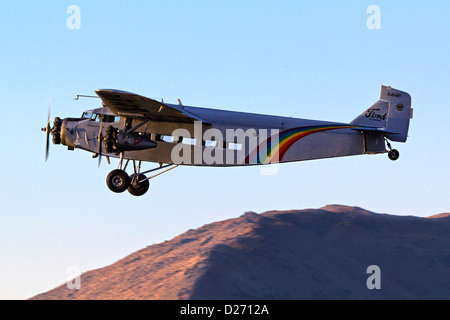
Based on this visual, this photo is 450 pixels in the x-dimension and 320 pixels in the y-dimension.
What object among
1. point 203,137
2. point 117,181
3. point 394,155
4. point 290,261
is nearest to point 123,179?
point 117,181

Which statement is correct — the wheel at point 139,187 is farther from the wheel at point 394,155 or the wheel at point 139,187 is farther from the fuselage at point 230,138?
the wheel at point 394,155

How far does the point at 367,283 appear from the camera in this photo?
5728 inches

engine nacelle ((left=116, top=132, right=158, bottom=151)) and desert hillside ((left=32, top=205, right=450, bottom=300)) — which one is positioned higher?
engine nacelle ((left=116, top=132, right=158, bottom=151))

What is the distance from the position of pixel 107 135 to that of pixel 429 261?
12554 cm

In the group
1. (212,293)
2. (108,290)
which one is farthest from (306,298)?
(108,290)

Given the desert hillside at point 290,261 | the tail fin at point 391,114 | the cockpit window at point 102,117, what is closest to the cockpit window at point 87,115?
the cockpit window at point 102,117

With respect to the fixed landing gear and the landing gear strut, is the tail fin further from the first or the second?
the fixed landing gear

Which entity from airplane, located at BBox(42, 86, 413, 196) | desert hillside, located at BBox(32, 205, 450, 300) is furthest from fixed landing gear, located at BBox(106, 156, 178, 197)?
desert hillside, located at BBox(32, 205, 450, 300)

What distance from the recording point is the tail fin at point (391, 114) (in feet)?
88.1

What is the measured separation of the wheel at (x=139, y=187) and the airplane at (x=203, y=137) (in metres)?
0.34

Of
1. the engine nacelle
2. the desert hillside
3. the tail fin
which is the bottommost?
the desert hillside

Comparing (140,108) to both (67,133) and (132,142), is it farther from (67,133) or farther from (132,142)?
(67,133)

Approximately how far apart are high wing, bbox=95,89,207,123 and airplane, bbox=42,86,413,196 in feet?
0.13

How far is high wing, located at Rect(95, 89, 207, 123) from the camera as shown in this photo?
23.6 m
